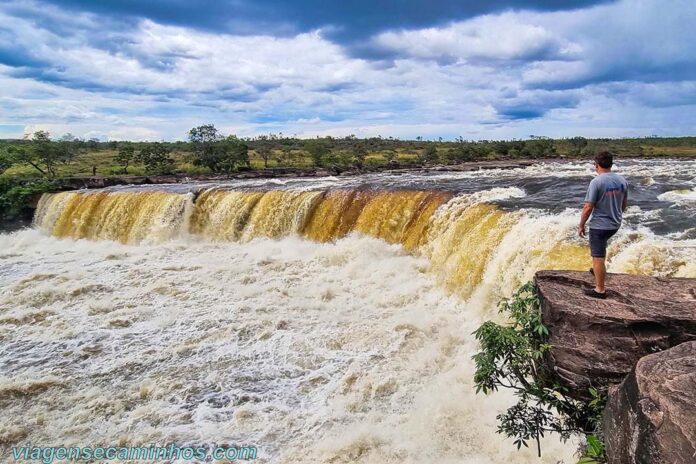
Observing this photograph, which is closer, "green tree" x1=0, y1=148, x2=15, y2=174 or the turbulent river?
the turbulent river

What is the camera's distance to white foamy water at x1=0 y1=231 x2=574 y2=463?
5840 mm

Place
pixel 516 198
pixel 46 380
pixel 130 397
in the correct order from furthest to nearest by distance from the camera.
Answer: pixel 516 198
pixel 46 380
pixel 130 397

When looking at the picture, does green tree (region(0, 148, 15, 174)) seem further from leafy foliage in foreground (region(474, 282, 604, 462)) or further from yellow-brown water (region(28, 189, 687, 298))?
leafy foliage in foreground (region(474, 282, 604, 462))

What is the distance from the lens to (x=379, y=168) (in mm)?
40281

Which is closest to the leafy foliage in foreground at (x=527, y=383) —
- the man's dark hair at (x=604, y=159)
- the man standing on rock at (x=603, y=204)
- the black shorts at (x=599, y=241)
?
the man standing on rock at (x=603, y=204)

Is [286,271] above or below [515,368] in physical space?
below

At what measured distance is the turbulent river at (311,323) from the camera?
5973mm

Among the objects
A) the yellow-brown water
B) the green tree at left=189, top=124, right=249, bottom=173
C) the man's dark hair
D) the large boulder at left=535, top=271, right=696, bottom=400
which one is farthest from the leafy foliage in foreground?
the green tree at left=189, top=124, right=249, bottom=173

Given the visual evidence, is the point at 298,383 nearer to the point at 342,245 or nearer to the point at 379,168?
the point at 342,245

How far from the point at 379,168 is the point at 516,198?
26472 mm

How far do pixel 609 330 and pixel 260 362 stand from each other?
18.8 feet

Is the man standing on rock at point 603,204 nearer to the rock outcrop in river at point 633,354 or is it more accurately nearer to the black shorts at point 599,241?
the black shorts at point 599,241

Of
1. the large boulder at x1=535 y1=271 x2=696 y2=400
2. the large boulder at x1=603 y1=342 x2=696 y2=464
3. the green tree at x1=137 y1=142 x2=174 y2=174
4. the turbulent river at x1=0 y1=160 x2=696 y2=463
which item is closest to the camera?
the large boulder at x1=603 y1=342 x2=696 y2=464

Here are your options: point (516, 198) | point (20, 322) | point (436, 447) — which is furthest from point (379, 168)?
point (436, 447)
